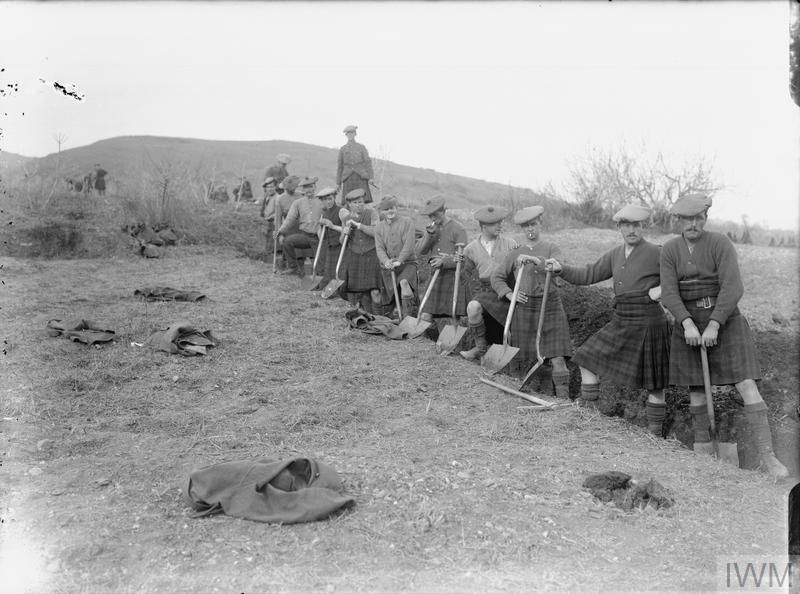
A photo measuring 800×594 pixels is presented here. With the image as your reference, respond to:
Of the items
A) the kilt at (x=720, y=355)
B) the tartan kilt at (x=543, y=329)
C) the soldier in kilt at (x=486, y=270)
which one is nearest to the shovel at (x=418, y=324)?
the soldier in kilt at (x=486, y=270)

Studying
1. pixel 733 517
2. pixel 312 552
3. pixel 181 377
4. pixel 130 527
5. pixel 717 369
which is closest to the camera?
pixel 312 552

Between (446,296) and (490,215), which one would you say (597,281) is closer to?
(490,215)

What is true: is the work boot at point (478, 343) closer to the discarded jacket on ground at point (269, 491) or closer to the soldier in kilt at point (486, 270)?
the soldier in kilt at point (486, 270)

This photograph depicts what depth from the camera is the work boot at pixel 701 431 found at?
543cm

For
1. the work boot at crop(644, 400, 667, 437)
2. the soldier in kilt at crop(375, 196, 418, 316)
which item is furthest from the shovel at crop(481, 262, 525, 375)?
the soldier in kilt at crop(375, 196, 418, 316)

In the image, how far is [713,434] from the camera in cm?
533

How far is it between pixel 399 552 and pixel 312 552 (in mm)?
382

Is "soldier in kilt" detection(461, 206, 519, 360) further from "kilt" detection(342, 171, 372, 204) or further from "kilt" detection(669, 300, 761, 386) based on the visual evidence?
"kilt" detection(342, 171, 372, 204)

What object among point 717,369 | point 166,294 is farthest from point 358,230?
point 717,369

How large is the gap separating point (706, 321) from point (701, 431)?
2.59ft

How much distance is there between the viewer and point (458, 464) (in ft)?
15.1

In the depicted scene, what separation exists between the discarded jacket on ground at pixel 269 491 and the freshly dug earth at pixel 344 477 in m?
0.08

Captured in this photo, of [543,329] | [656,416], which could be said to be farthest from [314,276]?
[656,416]

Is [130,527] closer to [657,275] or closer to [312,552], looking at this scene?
[312,552]
